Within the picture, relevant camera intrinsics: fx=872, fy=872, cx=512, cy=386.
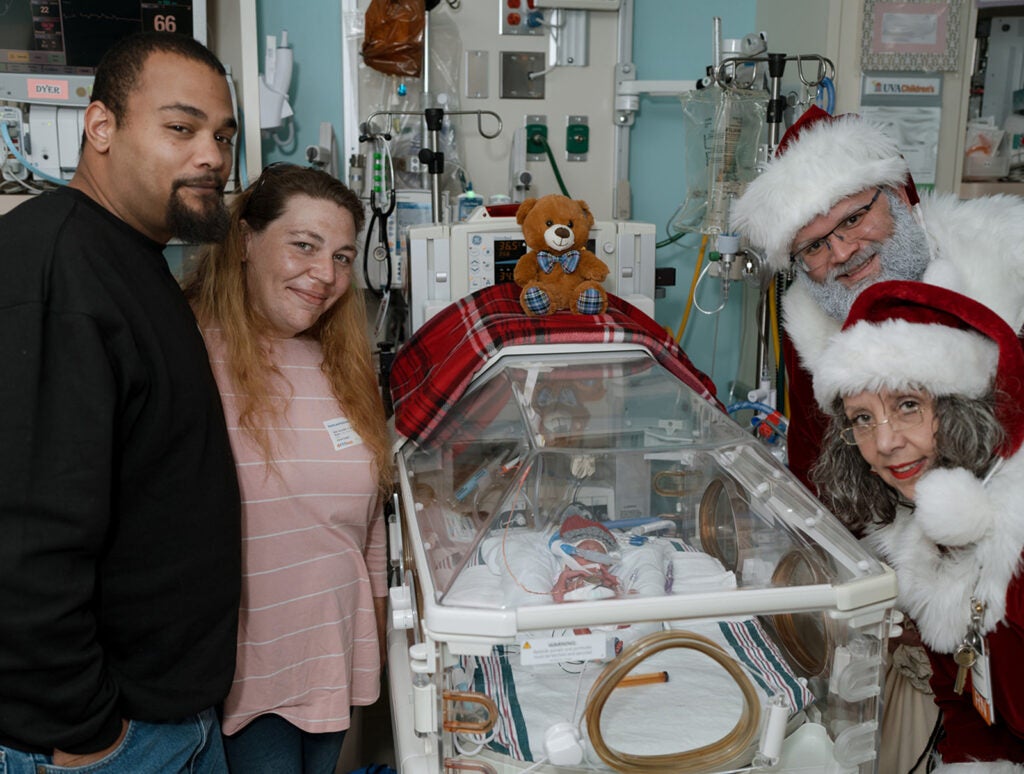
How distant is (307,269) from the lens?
1727mm

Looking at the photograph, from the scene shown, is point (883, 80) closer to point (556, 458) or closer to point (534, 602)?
point (556, 458)

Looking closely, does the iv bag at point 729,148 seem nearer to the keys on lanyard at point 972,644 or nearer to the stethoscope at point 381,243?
the stethoscope at point 381,243

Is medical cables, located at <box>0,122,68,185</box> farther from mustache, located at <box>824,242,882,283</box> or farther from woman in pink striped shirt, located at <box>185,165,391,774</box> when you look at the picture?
mustache, located at <box>824,242,882,283</box>

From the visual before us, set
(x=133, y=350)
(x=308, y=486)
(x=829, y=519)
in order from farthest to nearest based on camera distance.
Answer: (x=308, y=486)
(x=829, y=519)
(x=133, y=350)

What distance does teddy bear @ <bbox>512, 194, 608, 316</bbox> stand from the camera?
2.07m

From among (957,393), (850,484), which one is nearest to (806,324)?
(850,484)

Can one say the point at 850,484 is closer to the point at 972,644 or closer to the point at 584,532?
the point at 972,644

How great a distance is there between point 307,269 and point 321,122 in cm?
160

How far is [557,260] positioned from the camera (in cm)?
209

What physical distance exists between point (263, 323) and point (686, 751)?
112 centimetres

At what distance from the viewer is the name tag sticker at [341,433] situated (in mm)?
1696

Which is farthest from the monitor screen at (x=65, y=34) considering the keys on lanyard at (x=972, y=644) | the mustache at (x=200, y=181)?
the keys on lanyard at (x=972, y=644)

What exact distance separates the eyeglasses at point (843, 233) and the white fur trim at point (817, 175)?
0.13 feet

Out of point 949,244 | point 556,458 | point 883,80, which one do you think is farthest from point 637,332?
point 883,80
